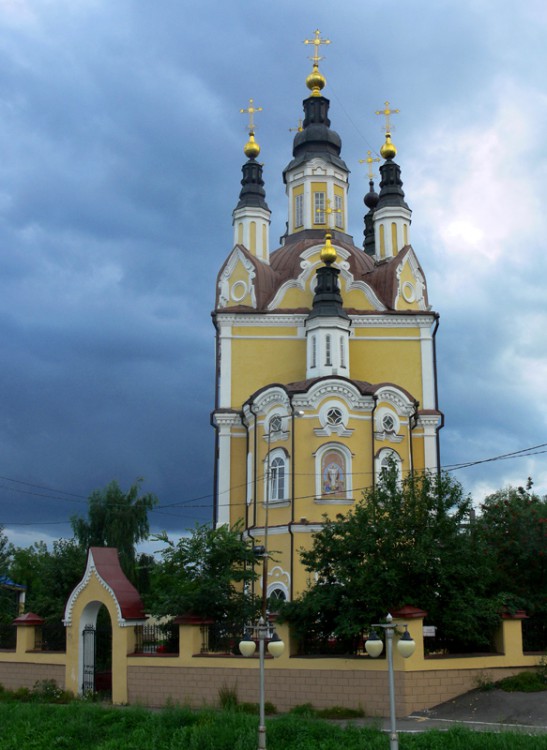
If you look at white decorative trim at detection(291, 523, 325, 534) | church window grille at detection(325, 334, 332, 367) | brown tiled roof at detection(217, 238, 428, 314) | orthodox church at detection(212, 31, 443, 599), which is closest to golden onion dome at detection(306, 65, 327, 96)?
orthodox church at detection(212, 31, 443, 599)

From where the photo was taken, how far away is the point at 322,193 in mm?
38656

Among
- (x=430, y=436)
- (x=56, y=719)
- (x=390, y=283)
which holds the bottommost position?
(x=56, y=719)

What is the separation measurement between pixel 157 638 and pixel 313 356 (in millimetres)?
13331

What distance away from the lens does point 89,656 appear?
67.7 ft

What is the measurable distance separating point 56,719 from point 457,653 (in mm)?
7963

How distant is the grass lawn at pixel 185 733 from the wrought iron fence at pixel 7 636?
3560 mm

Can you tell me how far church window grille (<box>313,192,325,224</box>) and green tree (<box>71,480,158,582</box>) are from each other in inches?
588

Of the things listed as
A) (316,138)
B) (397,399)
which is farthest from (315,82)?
(397,399)

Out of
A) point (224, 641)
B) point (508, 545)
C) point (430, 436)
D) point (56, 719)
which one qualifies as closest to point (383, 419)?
point (430, 436)

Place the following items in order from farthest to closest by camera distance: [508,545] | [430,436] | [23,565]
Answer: [23,565]
[430,436]
[508,545]

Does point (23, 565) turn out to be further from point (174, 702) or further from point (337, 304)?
point (174, 702)

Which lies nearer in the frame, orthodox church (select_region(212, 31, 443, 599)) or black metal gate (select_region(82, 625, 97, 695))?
black metal gate (select_region(82, 625, 97, 695))

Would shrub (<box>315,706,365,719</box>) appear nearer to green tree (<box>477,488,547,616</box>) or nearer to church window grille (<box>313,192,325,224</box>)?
green tree (<box>477,488,547,616</box>)

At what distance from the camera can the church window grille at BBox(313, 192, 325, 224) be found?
3847 centimetres
